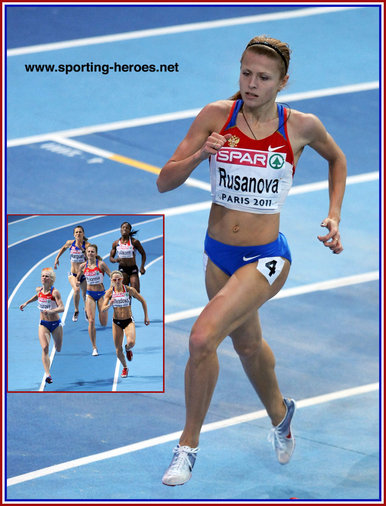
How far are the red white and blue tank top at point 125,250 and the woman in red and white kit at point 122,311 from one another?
0.13 meters

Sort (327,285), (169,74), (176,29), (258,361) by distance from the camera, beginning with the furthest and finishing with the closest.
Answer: (176,29), (169,74), (327,285), (258,361)

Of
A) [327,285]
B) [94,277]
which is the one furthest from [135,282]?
[327,285]

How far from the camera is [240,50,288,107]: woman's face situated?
6.18 metres

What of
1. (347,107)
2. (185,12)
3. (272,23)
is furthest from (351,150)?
(185,12)

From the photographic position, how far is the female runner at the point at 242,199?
20.3 feet

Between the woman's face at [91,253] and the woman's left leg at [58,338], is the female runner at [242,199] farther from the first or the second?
the woman's left leg at [58,338]

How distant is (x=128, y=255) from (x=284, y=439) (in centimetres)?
168

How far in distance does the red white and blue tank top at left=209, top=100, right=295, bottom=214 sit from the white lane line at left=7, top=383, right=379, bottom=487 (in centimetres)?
208

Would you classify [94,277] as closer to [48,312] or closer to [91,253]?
[91,253]

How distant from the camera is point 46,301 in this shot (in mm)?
7414

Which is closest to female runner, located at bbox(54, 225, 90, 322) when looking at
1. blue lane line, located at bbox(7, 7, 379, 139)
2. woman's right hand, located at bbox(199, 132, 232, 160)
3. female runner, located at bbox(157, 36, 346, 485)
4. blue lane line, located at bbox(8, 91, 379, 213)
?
female runner, located at bbox(157, 36, 346, 485)

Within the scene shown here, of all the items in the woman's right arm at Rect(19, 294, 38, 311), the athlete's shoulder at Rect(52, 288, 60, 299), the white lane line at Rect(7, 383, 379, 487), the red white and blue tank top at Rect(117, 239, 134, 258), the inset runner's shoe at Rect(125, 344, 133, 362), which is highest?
the red white and blue tank top at Rect(117, 239, 134, 258)

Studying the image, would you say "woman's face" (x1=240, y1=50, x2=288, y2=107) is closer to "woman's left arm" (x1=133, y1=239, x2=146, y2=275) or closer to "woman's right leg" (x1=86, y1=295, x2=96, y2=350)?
"woman's left arm" (x1=133, y1=239, x2=146, y2=275)

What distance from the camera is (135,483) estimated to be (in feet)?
23.2
